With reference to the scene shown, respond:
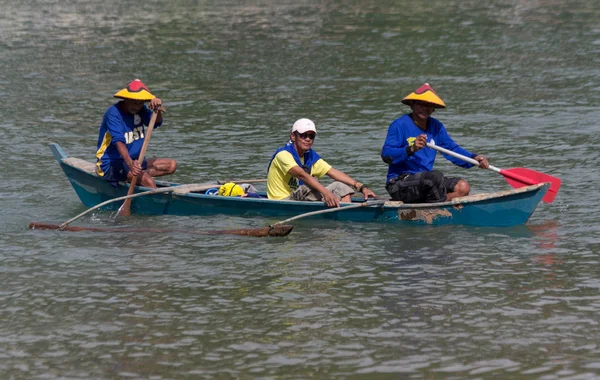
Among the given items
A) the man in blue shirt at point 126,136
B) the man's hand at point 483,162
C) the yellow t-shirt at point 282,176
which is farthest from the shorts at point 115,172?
the man's hand at point 483,162

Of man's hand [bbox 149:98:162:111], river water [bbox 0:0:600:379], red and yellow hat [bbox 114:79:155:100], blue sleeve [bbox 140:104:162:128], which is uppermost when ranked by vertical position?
red and yellow hat [bbox 114:79:155:100]

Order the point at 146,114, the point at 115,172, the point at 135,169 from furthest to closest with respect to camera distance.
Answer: the point at 146,114 → the point at 115,172 → the point at 135,169

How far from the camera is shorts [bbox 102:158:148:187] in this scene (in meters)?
13.3

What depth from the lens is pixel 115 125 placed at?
13.0 m

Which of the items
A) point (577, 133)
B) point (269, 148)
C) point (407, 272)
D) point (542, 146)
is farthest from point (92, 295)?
point (577, 133)

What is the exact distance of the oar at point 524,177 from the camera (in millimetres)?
11672

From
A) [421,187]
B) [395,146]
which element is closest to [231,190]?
[395,146]

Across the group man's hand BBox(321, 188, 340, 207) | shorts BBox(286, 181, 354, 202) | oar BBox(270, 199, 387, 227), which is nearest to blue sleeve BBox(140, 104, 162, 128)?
shorts BBox(286, 181, 354, 202)

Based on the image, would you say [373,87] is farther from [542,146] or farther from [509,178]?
[509,178]

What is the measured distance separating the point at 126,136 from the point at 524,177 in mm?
4819

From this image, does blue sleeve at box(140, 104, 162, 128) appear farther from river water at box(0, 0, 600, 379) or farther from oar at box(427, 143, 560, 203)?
oar at box(427, 143, 560, 203)

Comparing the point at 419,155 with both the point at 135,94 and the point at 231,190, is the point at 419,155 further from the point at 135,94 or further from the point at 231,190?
the point at 135,94

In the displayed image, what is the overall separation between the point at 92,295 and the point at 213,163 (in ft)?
21.5

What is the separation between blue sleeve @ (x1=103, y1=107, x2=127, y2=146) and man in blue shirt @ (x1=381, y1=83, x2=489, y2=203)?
335cm
